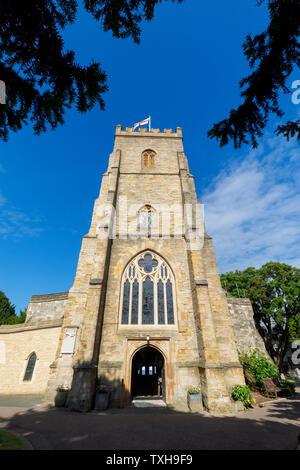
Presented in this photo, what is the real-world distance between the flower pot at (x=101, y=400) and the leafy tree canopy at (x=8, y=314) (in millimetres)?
23514

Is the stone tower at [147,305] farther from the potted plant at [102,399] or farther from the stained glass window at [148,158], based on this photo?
the stained glass window at [148,158]

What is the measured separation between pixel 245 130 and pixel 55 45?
392 centimetres

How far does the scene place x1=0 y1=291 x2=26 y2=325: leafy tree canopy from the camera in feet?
89.0

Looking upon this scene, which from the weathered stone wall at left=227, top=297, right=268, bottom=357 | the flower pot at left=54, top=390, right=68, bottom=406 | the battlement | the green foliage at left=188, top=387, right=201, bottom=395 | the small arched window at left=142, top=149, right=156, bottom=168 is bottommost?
the flower pot at left=54, top=390, right=68, bottom=406

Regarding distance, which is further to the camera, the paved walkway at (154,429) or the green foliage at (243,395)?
the green foliage at (243,395)

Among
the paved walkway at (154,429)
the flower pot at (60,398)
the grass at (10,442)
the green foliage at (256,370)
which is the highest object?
the green foliage at (256,370)

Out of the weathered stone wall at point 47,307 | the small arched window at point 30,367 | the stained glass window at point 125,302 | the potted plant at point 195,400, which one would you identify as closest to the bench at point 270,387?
the potted plant at point 195,400

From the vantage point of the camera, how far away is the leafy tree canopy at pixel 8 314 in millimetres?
27125

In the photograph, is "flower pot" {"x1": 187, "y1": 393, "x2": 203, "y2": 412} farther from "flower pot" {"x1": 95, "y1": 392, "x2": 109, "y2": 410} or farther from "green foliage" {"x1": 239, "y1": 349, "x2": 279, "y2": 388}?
"green foliage" {"x1": 239, "y1": 349, "x2": 279, "y2": 388}

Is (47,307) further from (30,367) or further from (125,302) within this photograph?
(125,302)

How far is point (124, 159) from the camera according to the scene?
17.9 meters

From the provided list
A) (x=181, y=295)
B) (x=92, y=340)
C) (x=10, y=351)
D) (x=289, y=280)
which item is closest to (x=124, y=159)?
(x=181, y=295)

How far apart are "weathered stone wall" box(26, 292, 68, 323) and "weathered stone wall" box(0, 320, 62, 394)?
3101 mm

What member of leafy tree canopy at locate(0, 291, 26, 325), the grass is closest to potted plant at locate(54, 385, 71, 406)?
the grass
